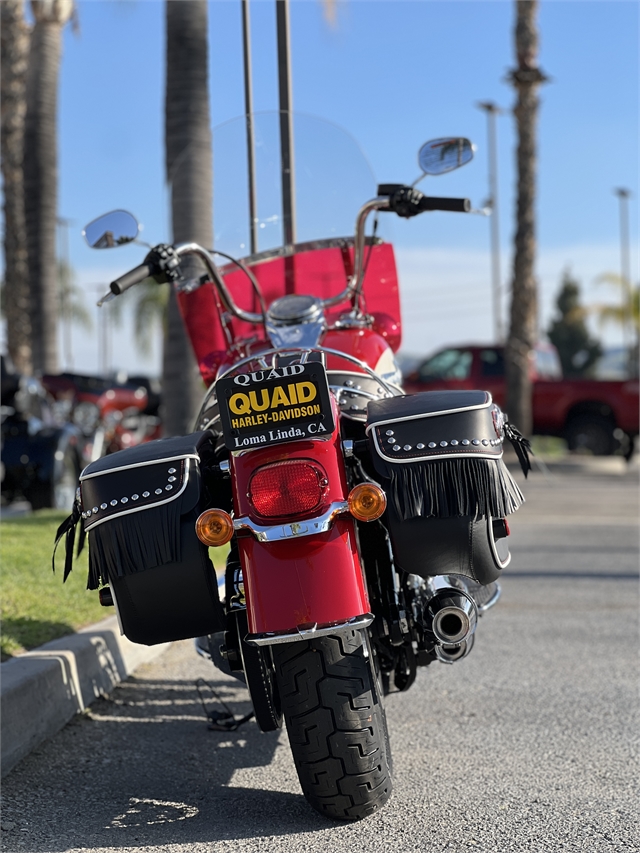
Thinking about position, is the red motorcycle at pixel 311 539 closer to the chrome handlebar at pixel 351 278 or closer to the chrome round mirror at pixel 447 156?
the chrome handlebar at pixel 351 278

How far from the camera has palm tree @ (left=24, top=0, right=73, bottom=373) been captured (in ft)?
52.4

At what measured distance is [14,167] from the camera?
18109mm

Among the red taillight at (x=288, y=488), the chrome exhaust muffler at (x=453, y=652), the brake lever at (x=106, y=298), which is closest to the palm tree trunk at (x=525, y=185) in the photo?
the brake lever at (x=106, y=298)

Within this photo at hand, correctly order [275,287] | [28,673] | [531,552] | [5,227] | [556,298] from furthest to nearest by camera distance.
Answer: [556,298] → [5,227] → [531,552] → [275,287] → [28,673]

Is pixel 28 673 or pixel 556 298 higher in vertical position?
pixel 556 298

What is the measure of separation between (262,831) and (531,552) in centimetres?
634

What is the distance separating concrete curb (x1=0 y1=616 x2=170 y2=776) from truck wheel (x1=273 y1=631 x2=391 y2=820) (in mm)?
1155

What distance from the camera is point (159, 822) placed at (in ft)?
9.97

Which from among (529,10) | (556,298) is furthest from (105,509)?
(556,298)

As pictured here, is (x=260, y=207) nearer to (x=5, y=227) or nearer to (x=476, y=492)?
(x=476, y=492)

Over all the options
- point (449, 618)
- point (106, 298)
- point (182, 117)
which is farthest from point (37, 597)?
point (182, 117)

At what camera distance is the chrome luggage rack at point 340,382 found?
3.34 m

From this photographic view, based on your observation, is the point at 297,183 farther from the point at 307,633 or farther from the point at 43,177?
the point at 43,177

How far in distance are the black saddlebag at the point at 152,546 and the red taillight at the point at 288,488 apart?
182 mm
